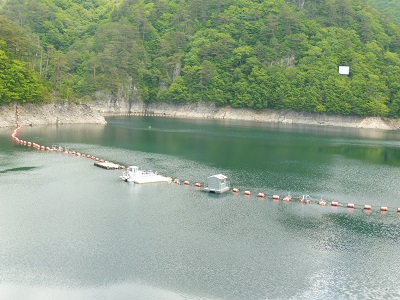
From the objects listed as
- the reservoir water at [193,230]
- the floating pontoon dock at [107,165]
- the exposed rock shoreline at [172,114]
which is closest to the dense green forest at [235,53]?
the exposed rock shoreline at [172,114]

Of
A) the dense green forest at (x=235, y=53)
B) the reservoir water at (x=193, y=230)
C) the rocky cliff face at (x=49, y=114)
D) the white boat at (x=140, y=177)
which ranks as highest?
the dense green forest at (x=235, y=53)

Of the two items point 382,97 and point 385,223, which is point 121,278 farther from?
point 382,97

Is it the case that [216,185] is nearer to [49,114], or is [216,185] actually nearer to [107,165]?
[107,165]

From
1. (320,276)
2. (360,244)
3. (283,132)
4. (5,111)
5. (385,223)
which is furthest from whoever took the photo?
(283,132)

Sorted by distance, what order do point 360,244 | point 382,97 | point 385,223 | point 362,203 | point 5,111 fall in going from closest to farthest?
point 360,244
point 385,223
point 362,203
point 5,111
point 382,97

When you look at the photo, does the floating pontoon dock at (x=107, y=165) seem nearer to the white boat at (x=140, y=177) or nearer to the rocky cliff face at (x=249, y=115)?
the white boat at (x=140, y=177)

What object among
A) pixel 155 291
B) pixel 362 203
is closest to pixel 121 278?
pixel 155 291

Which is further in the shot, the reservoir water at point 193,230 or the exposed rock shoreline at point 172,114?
the exposed rock shoreline at point 172,114
